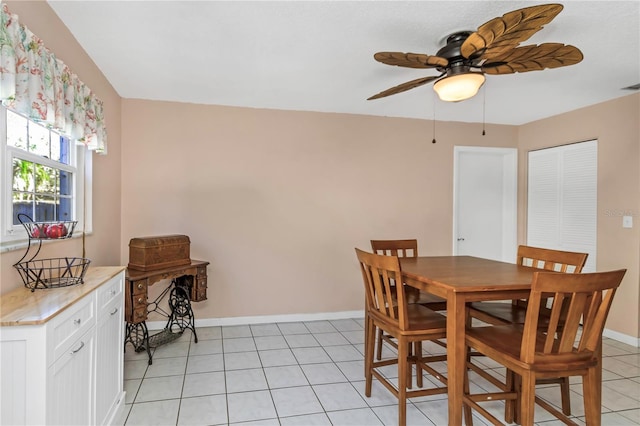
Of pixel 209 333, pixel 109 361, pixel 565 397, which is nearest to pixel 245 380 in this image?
pixel 109 361

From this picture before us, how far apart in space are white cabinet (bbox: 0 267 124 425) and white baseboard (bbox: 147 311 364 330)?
1.67 metres

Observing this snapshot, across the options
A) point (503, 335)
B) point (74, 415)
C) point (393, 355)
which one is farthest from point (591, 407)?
point (74, 415)

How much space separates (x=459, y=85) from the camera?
207 cm

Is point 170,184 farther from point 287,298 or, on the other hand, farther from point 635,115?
point 635,115

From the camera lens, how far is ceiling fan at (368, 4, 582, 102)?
158 cm

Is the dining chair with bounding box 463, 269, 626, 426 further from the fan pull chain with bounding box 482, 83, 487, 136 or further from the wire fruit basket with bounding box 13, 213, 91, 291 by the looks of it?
the wire fruit basket with bounding box 13, 213, 91, 291

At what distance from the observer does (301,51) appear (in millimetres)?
2533

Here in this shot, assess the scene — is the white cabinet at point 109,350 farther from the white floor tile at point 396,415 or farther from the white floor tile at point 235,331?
the white floor tile at point 396,415

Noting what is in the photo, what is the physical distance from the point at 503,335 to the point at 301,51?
221 centimetres

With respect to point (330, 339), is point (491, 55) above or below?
above

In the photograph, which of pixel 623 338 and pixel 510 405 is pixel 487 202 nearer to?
pixel 623 338

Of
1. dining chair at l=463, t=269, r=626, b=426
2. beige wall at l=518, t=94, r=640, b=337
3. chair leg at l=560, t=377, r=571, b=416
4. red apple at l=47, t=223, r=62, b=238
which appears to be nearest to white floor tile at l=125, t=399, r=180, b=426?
red apple at l=47, t=223, r=62, b=238

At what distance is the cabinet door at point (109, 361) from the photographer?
70.8 inches

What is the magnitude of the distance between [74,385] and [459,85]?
2.42 metres
